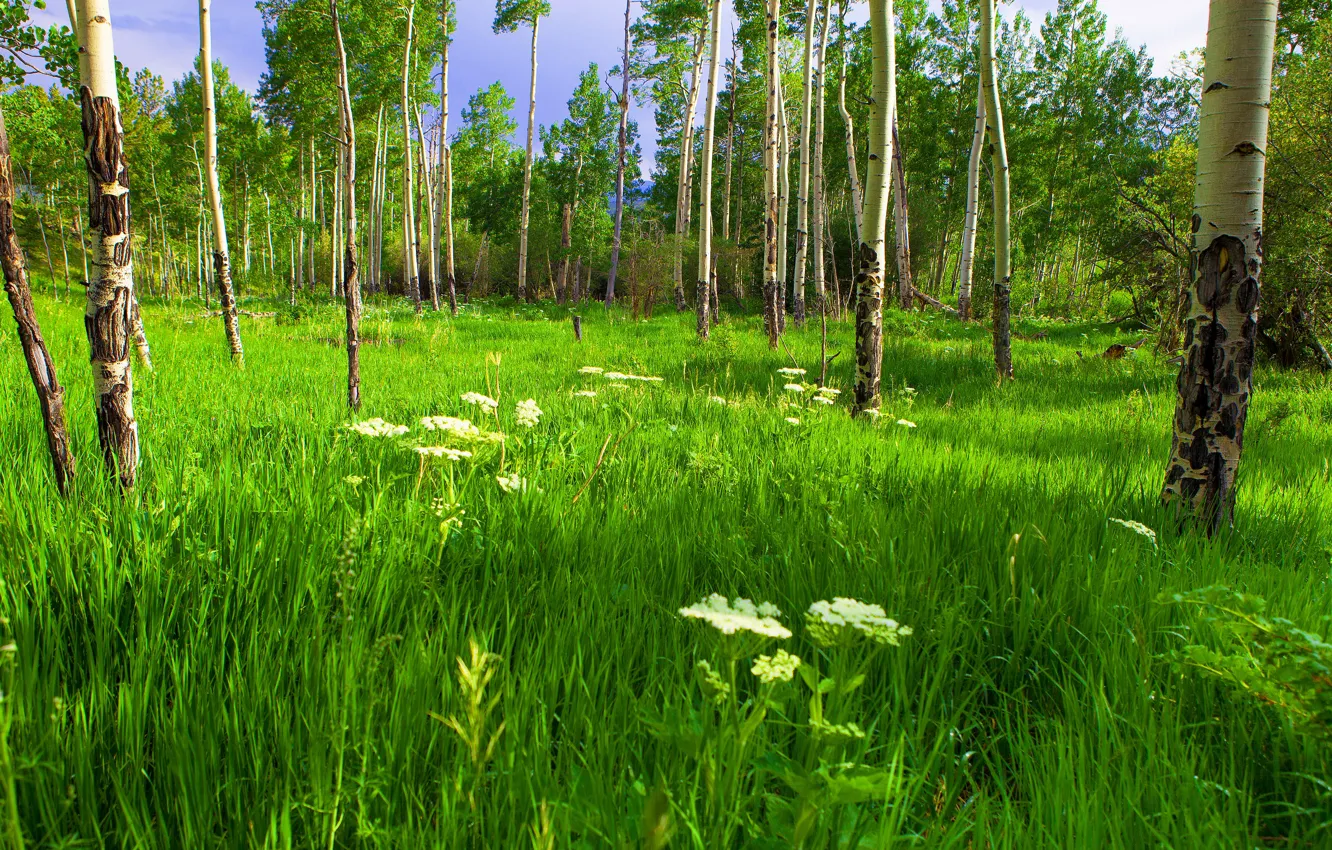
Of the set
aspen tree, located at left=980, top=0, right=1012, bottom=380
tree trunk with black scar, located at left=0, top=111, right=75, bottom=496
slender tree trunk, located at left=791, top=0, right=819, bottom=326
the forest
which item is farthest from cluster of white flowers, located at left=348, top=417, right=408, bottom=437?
slender tree trunk, located at left=791, top=0, right=819, bottom=326

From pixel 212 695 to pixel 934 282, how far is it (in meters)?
37.3

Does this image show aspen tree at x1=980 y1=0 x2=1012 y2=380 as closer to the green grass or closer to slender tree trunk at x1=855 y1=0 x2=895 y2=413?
slender tree trunk at x1=855 y1=0 x2=895 y2=413

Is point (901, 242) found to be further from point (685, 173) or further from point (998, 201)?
point (998, 201)

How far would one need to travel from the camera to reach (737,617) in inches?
39.0

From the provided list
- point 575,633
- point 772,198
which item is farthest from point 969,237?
point 575,633

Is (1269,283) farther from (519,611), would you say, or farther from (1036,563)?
(519,611)

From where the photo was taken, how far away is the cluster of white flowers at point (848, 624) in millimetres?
1044

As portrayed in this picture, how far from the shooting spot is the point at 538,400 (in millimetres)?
5305

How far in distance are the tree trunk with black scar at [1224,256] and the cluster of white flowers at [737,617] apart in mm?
2835

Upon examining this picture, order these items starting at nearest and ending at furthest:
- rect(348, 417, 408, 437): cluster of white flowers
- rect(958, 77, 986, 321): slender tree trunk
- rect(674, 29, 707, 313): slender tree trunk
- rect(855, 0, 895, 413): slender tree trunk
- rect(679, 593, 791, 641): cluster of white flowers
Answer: rect(679, 593, 791, 641): cluster of white flowers, rect(348, 417, 408, 437): cluster of white flowers, rect(855, 0, 895, 413): slender tree trunk, rect(958, 77, 986, 321): slender tree trunk, rect(674, 29, 707, 313): slender tree trunk

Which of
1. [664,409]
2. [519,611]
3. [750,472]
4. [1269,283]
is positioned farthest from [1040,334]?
[519,611]

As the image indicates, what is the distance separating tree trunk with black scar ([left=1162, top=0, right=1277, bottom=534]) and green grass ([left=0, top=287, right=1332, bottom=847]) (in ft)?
0.99

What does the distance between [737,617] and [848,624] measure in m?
0.22

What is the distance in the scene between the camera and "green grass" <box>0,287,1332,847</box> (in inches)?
44.0
